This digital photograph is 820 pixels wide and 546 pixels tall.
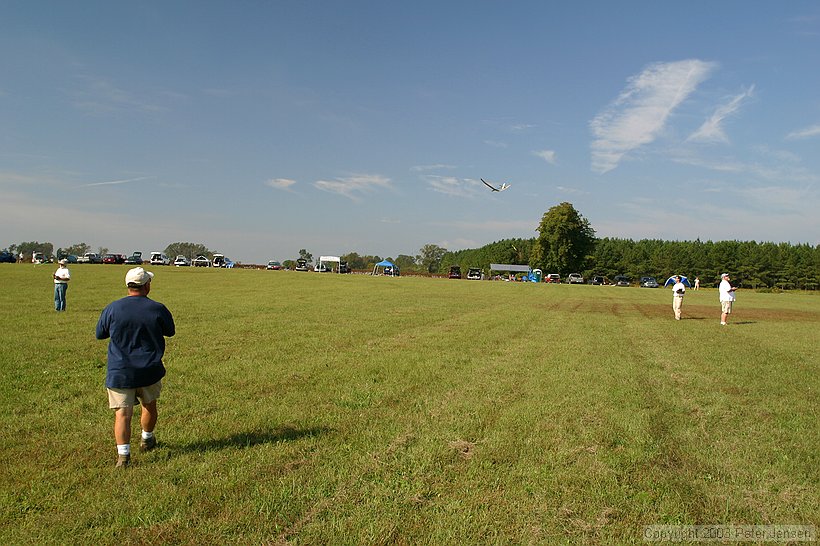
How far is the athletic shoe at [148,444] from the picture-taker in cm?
607

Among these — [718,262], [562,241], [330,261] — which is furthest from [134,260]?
[718,262]

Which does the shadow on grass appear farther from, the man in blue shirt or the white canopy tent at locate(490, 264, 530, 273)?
the white canopy tent at locate(490, 264, 530, 273)

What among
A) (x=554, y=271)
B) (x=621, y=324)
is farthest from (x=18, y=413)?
(x=554, y=271)

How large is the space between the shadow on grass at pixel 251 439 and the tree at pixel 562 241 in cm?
9484

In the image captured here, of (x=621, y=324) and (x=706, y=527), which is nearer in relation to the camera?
(x=706, y=527)

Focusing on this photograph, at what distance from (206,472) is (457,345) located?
9.44 m

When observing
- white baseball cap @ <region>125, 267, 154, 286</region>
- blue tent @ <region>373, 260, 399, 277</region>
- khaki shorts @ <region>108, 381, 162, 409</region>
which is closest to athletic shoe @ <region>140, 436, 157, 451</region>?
khaki shorts @ <region>108, 381, 162, 409</region>

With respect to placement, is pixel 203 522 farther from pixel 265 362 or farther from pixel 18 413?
pixel 265 362

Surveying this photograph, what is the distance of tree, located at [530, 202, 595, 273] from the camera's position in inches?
3858

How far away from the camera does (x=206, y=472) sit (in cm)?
553

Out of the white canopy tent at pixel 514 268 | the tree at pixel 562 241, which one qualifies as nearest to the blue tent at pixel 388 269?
the tree at pixel 562 241

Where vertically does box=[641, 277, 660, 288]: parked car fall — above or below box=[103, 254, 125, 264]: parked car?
below

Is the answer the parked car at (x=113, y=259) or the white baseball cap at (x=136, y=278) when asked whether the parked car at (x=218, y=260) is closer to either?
the parked car at (x=113, y=259)

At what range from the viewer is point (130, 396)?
589 centimetres
